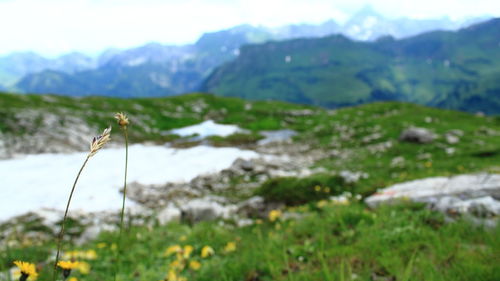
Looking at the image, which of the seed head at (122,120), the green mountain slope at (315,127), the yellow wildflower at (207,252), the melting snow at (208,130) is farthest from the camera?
the melting snow at (208,130)

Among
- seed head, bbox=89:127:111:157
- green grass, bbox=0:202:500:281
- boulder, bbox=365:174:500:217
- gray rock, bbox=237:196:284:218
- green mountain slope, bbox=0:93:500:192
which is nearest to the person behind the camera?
seed head, bbox=89:127:111:157

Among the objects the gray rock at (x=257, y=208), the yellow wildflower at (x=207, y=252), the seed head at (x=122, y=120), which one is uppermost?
the seed head at (x=122, y=120)

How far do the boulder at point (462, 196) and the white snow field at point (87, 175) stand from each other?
31.7 ft

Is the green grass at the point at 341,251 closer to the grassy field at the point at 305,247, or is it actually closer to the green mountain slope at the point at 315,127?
the grassy field at the point at 305,247

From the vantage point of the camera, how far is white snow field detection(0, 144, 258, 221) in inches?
682

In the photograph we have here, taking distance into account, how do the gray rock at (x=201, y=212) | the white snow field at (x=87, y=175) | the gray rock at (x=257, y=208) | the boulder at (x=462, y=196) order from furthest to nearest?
the white snow field at (x=87, y=175)
the gray rock at (x=257, y=208)
the gray rock at (x=201, y=212)
the boulder at (x=462, y=196)

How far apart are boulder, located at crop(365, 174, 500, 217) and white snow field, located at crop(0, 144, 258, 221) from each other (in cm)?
966

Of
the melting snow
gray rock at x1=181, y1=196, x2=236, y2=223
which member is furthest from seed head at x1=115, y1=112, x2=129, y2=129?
the melting snow

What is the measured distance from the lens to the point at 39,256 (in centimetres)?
655

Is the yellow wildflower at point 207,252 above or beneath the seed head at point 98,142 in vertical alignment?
beneath

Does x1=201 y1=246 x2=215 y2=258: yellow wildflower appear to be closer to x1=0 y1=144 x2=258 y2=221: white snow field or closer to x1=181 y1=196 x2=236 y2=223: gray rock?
x1=181 y1=196 x2=236 y2=223: gray rock

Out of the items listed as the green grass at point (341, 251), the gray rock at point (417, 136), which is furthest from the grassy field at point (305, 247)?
the gray rock at point (417, 136)

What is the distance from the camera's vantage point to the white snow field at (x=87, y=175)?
1731cm

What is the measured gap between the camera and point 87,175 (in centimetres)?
2439
